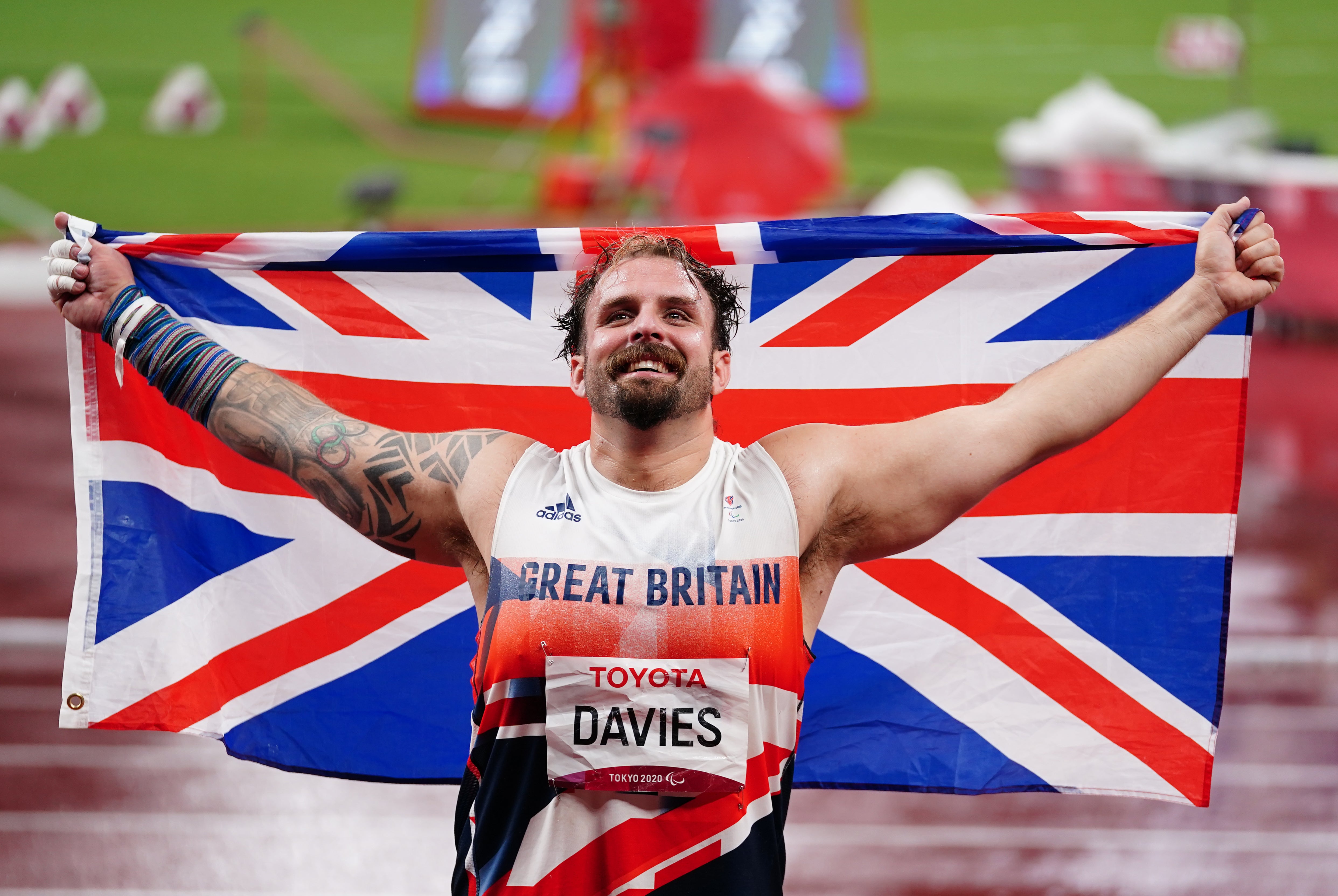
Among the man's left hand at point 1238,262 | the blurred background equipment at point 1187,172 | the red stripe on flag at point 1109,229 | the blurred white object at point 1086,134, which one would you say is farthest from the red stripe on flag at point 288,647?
the blurred white object at point 1086,134

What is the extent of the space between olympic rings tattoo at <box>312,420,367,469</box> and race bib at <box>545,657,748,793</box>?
2.04 ft

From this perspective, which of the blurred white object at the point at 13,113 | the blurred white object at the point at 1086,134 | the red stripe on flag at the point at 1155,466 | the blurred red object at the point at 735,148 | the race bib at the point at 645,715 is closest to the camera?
the race bib at the point at 645,715

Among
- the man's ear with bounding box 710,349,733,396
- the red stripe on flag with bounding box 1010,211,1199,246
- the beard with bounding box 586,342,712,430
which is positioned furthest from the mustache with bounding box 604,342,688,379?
the red stripe on flag with bounding box 1010,211,1199,246

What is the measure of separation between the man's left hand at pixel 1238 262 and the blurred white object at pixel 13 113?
19658 millimetres

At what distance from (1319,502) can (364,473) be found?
757 cm

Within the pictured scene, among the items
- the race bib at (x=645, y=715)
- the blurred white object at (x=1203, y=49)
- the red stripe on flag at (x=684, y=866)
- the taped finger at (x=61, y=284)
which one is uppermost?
the blurred white object at (x=1203, y=49)

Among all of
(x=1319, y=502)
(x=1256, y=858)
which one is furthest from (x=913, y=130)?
(x=1256, y=858)

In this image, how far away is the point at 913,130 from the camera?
2231cm

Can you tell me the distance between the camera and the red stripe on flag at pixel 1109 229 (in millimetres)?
3168

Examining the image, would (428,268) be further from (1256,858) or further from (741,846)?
(1256,858)

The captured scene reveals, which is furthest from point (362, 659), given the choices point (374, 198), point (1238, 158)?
point (1238, 158)

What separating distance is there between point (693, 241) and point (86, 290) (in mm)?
1412

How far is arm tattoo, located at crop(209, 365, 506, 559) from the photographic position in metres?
2.68

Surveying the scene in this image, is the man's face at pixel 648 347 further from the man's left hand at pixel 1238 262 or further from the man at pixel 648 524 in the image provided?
the man's left hand at pixel 1238 262
